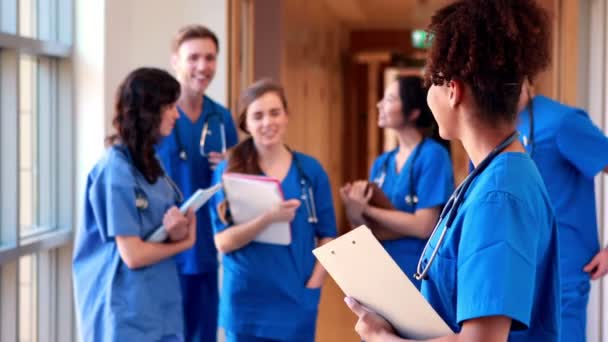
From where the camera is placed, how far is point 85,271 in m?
2.35

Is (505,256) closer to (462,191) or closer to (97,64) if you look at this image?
(462,191)

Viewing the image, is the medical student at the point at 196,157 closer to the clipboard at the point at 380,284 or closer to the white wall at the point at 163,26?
the white wall at the point at 163,26

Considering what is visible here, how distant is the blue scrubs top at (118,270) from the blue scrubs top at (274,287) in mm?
296

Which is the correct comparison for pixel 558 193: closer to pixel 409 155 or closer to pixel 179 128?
pixel 409 155

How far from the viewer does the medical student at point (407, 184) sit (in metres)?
2.80

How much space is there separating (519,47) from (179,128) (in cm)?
208

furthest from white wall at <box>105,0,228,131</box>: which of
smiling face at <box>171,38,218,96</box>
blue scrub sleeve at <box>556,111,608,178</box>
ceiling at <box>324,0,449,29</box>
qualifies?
ceiling at <box>324,0,449,29</box>

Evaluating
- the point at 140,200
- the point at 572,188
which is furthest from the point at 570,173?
the point at 140,200

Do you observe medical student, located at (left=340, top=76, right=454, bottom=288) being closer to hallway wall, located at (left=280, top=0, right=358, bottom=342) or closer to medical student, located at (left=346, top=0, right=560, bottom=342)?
medical student, located at (left=346, top=0, right=560, bottom=342)

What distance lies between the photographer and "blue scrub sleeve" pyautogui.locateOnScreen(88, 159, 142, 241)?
2.25 metres

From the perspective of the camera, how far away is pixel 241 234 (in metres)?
2.60

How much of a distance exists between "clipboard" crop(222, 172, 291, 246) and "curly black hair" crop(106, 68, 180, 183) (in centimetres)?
33

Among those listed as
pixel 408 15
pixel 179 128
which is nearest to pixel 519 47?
pixel 179 128

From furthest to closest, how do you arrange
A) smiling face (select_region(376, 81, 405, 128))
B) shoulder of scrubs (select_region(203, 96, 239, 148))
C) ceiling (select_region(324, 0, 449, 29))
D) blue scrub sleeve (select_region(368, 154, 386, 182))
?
ceiling (select_region(324, 0, 449, 29)), shoulder of scrubs (select_region(203, 96, 239, 148)), blue scrub sleeve (select_region(368, 154, 386, 182)), smiling face (select_region(376, 81, 405, 128))
